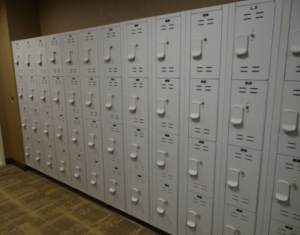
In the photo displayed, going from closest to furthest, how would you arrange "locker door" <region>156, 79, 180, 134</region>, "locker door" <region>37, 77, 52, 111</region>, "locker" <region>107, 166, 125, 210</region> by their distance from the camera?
"locker door" <region>156, 79, 180, 134</region>
"locker" <region>107, 166, 125, 210</region>
"locker door" <region>37, 77, 52, 111</region>

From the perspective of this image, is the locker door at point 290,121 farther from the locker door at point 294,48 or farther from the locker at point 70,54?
the locker at point 70,54

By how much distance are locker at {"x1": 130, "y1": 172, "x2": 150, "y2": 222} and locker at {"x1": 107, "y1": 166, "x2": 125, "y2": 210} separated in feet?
0.50

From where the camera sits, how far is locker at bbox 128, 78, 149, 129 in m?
2.05

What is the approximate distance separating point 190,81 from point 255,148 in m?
0.68

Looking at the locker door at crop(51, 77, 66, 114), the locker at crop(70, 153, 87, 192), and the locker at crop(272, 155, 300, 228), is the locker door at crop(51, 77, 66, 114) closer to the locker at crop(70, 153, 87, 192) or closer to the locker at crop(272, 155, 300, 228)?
the locker at crop(70, 153, 87, 192)

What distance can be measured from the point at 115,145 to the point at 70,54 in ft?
3.87

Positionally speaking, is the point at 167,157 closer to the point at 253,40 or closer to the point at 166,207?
the point at 166,207

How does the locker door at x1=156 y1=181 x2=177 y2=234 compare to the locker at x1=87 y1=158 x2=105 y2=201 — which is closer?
the locker door at x1=156 y1=181 x2=177 y2=234

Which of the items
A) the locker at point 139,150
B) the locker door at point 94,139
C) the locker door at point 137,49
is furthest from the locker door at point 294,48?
the locker door at point 94,139

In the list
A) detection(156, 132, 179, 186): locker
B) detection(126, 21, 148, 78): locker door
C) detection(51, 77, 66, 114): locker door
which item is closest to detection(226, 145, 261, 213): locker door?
detection(156, 132, 179, 186): locker

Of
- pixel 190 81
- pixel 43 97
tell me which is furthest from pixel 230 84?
pixel 43 97

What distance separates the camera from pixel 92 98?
250cm

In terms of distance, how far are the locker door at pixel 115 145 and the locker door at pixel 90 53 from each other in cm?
61

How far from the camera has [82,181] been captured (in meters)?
2.88
